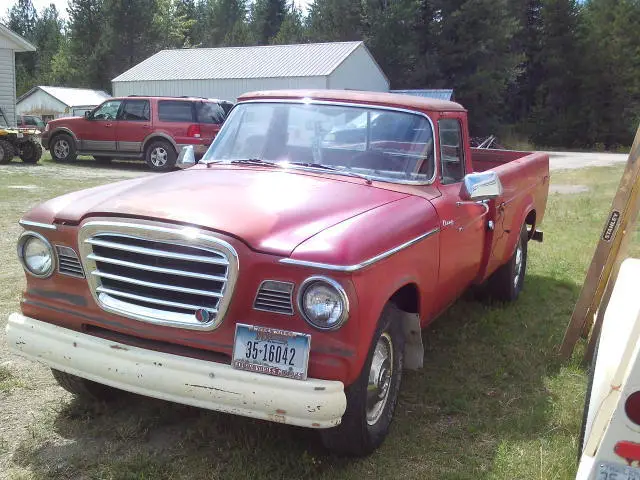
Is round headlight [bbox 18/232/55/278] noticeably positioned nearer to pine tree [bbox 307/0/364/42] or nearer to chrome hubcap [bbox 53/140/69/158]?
chrome hubcap [bbox 53/140/69/158]

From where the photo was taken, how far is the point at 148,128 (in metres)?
16.9

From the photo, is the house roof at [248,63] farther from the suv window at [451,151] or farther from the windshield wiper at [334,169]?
the windshield wiper at [334,169]

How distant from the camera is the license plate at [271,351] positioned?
279 centimetres

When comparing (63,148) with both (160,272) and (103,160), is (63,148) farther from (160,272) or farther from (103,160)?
(160,272)

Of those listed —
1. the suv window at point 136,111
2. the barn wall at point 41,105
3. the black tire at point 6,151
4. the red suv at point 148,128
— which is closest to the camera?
the red suv at point 148,128

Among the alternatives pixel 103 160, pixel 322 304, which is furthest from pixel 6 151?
pixel 322 304

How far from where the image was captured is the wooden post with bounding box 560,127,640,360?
4.38 m

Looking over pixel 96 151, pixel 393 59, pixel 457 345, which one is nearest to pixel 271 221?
pixel 457 345

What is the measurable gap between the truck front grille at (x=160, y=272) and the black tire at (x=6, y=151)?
15588 millimetres

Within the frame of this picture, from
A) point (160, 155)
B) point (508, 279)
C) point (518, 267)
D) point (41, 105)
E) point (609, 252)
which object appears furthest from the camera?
point (41, 105)

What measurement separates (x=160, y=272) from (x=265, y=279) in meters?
0.52

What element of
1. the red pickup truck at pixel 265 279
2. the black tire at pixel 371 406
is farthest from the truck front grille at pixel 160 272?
the black tire at pixel 371 406

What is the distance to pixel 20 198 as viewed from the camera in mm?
10938

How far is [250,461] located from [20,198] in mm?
9249
